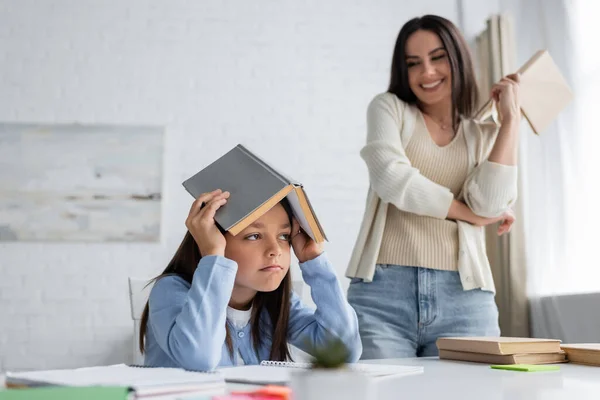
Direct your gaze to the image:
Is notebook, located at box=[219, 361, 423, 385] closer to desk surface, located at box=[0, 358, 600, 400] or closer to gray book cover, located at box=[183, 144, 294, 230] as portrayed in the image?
desk surface, located at box=[0, 358, 600, 400]

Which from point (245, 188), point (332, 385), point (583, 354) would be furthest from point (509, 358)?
point (332, 385)

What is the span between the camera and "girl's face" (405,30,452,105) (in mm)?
1812

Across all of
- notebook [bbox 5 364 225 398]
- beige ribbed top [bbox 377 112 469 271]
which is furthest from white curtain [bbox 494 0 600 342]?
notebook [bbox 5 364 225 398]

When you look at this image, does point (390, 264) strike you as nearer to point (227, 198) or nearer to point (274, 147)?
point (227, 198)

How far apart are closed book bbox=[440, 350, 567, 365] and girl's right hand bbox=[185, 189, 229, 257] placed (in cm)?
52

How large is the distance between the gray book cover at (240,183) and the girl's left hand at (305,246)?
247 mm

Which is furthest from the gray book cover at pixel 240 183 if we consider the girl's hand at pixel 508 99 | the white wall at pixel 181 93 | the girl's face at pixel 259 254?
the white wall at pixel 181 93

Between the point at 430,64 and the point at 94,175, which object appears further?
the point at 94,175

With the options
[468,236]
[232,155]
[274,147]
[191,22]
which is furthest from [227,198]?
[191,22]

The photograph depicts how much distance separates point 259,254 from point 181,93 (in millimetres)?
2569

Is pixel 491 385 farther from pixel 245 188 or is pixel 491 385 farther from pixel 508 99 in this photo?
pixel 508 99

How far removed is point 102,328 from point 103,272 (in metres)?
0.28

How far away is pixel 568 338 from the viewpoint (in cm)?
269

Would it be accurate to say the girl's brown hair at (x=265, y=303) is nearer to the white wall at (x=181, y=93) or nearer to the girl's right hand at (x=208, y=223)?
the girl's right hand at (x=208, y=223)
